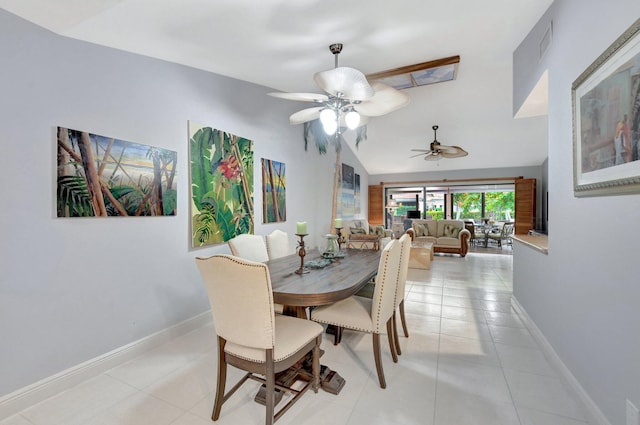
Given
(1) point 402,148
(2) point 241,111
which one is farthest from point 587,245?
(1) point 402,148

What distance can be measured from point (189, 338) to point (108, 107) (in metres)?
2.07

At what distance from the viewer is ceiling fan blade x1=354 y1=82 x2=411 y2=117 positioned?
2.24m

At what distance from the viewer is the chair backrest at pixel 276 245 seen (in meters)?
2.92

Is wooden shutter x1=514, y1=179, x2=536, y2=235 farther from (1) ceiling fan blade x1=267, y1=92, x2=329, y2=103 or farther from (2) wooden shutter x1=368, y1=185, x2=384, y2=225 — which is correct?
(1) ceiling fan blade x1=267, y1=92, x2=329, y2=103

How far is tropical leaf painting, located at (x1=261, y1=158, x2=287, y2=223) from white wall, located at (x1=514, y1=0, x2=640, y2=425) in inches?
115

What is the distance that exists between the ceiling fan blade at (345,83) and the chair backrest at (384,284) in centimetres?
112

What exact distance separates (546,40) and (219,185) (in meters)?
3.17

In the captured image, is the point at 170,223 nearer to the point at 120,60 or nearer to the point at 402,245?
the point at 120,60

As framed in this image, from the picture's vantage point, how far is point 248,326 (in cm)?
147

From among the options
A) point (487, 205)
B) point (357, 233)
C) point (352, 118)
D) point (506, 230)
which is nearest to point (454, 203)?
point (487, 205)

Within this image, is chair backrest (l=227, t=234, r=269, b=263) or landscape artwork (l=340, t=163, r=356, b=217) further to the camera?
landscape artwork (l=340, t=163, r=356, b=217)

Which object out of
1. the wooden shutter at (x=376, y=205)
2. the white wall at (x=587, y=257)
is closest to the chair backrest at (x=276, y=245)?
the white wall at (x=587, y=257)

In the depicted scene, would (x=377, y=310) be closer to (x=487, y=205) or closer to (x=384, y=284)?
(x=384, y=284)

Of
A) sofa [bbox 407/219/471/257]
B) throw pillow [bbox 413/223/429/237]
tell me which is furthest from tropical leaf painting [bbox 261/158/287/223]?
throw pillow [bbox 413/223/429/237]
